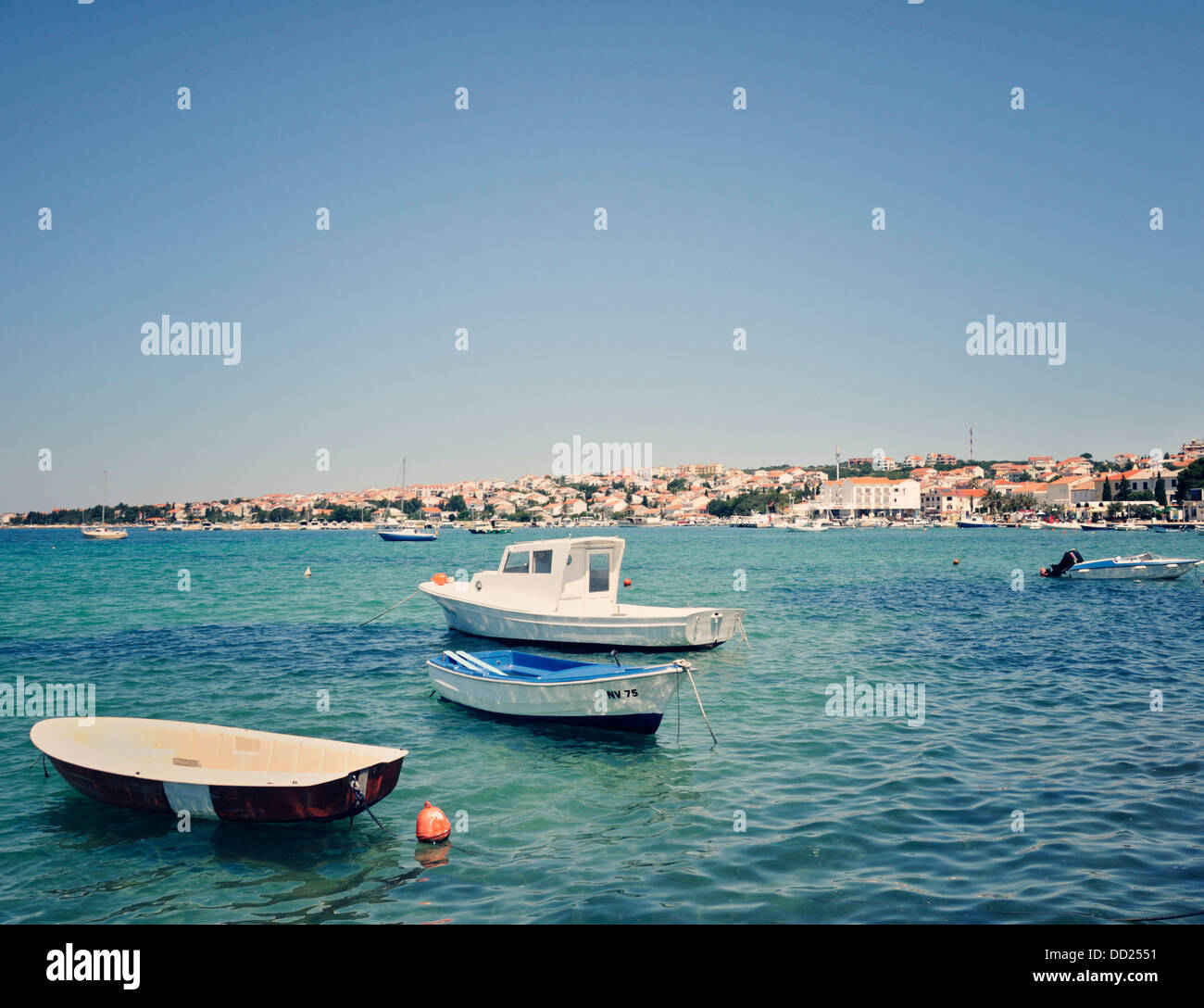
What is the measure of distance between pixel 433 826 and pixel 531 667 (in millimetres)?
7707

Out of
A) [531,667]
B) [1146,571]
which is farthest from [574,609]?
[1146,571]

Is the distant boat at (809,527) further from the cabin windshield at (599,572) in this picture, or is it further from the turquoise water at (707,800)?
the cabin windshield at (599,572)

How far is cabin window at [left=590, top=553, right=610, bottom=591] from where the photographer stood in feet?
82.1

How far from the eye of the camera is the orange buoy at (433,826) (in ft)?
31.9

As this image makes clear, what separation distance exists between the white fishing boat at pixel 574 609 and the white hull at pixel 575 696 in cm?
720

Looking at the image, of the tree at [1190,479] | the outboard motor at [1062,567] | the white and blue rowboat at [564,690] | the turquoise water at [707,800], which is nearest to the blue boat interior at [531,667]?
the white and blue rowboat at [564,690]

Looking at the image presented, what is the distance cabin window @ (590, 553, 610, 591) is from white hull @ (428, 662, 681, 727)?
8801 mm

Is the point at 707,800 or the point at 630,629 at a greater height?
the point at 630,629

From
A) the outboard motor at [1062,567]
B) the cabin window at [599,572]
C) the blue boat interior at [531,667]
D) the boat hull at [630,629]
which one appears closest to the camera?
the blue boat interior at [531,667]

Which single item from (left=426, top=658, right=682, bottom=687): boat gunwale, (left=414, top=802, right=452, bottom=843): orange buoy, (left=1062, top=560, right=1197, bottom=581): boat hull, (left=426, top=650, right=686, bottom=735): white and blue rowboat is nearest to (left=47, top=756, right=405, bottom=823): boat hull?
(left=414, top=802, right=452, bottom=843): orange buoy

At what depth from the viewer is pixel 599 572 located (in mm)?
25125

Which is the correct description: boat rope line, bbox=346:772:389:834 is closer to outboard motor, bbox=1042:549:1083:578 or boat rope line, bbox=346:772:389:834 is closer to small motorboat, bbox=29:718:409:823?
small motorboat, bbox=29:718:409:823

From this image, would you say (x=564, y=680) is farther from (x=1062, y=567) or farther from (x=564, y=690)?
(x=1062, y=567)
